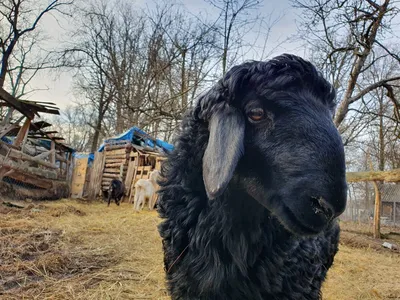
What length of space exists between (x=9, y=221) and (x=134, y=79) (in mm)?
15009

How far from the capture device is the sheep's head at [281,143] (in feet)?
3.96

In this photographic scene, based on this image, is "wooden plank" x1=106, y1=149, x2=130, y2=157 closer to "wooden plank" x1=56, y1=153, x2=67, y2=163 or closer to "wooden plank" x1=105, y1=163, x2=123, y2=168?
"wooden plank" x1=105, y1=163, x2=123, y2=168

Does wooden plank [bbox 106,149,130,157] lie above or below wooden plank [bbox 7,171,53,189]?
above

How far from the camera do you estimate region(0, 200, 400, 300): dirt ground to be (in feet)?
11.1

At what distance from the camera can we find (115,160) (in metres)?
16.6

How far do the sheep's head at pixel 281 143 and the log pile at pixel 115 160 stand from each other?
14781 mm

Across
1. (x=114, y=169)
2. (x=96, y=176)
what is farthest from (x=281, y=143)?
(x=96, y=176)

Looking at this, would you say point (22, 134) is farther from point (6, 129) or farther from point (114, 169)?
point (114, 169)

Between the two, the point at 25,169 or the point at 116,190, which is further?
the point at 116,190

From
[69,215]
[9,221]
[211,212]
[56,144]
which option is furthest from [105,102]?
[211,212]

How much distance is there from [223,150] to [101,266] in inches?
152

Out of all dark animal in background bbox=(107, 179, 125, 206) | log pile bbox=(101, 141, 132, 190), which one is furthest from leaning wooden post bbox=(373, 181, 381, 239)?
log pile bbox=(101, 141, 132, 190)

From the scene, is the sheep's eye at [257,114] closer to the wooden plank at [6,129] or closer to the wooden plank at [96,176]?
the wooden plank at [6,129]

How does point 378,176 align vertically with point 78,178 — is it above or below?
above
